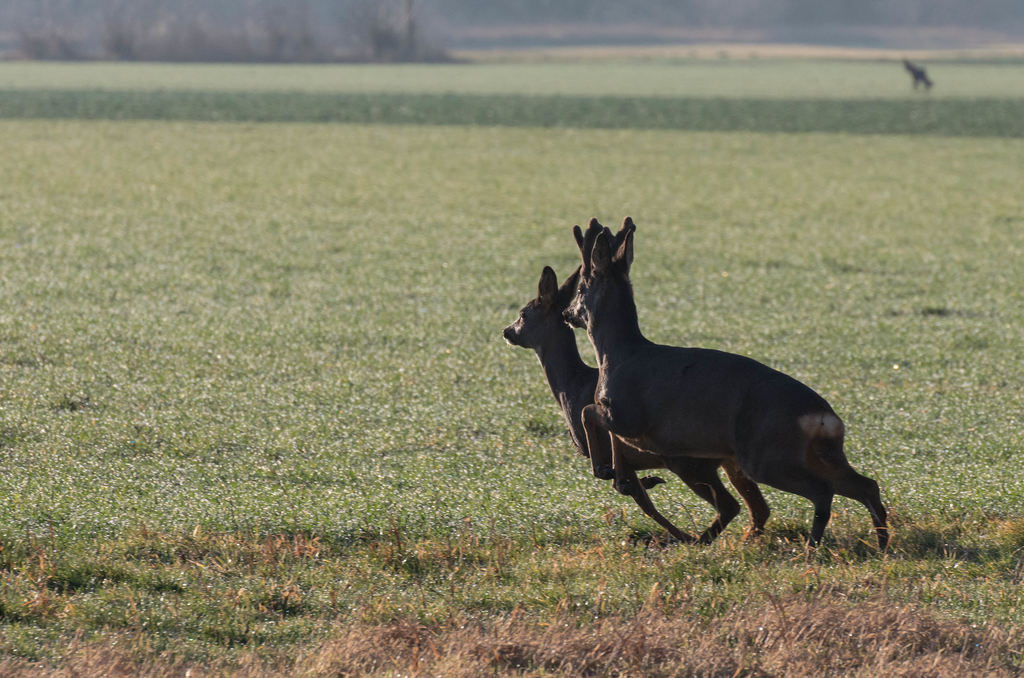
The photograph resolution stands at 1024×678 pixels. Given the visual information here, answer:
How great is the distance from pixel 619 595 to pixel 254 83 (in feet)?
158

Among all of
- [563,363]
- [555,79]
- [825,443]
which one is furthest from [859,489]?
[555,79]

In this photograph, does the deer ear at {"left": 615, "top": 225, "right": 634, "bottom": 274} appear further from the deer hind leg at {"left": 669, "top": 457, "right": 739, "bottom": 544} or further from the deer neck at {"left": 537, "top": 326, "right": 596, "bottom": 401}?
the deer hind leg at {"left": 669, "top": 457, "right": 739, "bottom": 544}

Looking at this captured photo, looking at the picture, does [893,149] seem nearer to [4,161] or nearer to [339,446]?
[4,161]

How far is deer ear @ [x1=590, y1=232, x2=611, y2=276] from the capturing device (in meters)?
4.46

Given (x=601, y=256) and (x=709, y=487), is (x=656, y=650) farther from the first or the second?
(x=601, y=256)

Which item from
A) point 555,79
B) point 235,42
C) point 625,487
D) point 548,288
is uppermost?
point 235,42

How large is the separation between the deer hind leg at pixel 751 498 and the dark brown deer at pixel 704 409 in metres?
0.29

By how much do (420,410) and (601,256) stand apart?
3026 millimetres

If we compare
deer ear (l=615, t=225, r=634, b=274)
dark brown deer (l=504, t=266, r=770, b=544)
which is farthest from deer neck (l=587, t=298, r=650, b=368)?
dark brown deer (l=504, t=266, r=770, b=544)

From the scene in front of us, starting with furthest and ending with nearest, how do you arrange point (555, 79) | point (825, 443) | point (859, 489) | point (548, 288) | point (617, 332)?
point (555, 79) → point (548, 288) → point (617, 332) → point (859, 489) → point (825, 443)

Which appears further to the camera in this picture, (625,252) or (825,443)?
(625,252)

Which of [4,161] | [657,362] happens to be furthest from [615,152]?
[657,362]

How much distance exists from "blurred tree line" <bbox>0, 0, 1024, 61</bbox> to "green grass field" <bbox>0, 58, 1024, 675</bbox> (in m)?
64.6

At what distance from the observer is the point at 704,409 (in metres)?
4.24
